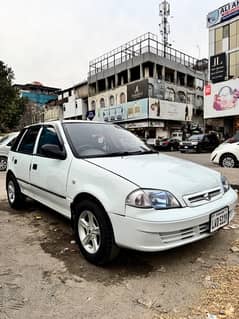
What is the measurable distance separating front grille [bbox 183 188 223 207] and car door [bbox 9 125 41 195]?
8.66 feet

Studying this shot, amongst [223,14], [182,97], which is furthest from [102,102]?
[223,14]

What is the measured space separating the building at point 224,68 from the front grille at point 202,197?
84.9 ft

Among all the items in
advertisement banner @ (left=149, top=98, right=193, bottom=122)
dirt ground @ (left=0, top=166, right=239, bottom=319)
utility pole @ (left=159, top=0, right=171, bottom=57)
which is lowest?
dirt ground @ (left=0, top=166, right=239, bottom=319)

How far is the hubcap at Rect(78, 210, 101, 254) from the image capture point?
115 inches

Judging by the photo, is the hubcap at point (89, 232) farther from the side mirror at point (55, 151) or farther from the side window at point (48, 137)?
the side window at point (48, 137)

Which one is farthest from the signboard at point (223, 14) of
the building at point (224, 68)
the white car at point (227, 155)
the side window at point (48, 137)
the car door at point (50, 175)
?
the car door at point (50, 175)

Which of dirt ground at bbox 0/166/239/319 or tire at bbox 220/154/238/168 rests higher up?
tire at bbox 220/154/238/168

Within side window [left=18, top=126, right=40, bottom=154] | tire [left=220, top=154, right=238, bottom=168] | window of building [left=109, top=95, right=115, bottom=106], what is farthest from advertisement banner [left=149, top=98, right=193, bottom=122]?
side window [left=18, top=126, right=40, bottom=154]

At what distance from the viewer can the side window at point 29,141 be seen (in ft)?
14.9

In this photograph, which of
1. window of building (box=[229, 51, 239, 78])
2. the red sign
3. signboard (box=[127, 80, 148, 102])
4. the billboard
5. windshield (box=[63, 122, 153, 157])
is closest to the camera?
windshield (box=[63, 122, 153, 157])

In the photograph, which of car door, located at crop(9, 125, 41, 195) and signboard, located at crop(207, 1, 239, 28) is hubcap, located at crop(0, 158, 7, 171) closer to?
car door, located at crop(9, 125, 41, 195)

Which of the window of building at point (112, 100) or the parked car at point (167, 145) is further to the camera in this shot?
the window of building at point (112, 100)

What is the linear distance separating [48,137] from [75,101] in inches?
1708

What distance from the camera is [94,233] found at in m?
2.96
